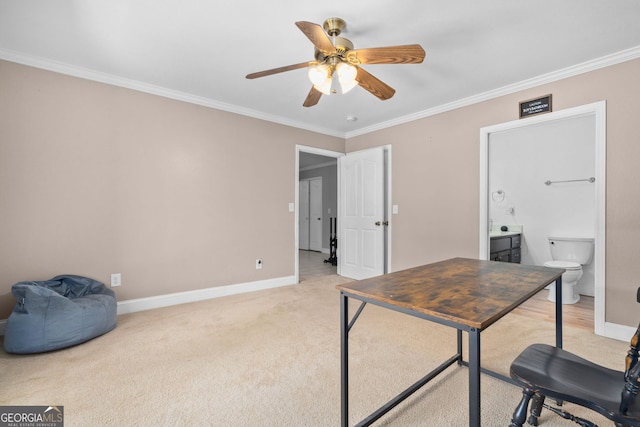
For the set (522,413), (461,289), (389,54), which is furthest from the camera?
(389,54)

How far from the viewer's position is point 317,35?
1663 mm

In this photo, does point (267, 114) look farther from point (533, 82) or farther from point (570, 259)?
point (570, 259)

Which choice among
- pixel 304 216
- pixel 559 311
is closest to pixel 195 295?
pixel 559 311

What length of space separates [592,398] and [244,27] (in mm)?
2679

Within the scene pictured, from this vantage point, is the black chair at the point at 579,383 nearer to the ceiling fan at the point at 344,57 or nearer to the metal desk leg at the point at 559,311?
the metal desk leg at the point at 559,311

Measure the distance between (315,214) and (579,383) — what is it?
709 cm

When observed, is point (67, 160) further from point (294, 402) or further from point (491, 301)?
point (491, 301)

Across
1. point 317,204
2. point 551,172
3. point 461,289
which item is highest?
point 551,172

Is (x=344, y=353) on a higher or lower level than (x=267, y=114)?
lower

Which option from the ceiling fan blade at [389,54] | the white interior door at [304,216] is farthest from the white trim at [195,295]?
the white interior door at [304,216]

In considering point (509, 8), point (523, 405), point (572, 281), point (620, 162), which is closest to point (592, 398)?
point (523, 405)

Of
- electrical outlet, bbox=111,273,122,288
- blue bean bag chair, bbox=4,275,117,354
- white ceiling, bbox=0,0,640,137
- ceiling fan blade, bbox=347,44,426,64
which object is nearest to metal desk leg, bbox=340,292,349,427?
ceiling fan blade, bbox=347,44,426,64

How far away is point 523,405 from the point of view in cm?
123

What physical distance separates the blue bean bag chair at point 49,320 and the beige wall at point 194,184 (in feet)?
1.67
